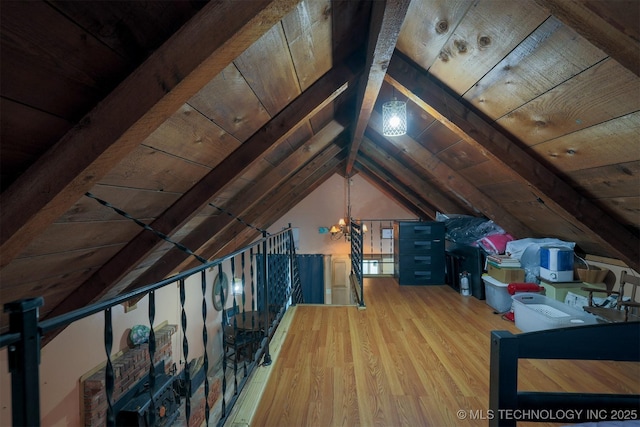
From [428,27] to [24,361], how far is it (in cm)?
192

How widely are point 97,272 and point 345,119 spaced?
99.2 inches

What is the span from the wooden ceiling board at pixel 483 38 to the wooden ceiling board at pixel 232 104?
3.54 feet

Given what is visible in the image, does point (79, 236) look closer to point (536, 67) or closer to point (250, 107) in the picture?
point (250, 107)

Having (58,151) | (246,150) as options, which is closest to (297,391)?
(246,150)

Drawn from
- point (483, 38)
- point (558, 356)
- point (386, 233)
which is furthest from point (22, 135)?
point (386, 233)

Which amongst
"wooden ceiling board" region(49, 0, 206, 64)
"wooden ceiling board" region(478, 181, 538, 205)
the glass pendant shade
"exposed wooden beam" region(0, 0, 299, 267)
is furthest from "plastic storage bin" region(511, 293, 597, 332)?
"wooden ceiling board" region(49, 0, 206, 64)

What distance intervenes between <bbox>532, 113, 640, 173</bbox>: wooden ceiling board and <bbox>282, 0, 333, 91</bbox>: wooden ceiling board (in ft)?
4.54

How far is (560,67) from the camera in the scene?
49.9 inches

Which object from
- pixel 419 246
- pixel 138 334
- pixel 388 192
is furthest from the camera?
pixel 388 192

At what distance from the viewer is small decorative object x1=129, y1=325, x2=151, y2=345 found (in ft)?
10.4

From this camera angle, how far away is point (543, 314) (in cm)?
227

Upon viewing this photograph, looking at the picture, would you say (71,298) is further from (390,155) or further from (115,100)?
(390,155)

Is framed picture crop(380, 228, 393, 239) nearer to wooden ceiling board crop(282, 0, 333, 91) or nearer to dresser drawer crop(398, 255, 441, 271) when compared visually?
dresser drawer crop(398, 255, 441, 271)

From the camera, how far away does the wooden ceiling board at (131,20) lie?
2.48 feet
